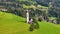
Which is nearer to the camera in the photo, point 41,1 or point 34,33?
point 34,33

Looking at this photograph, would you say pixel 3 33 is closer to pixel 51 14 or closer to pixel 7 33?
pixel 7 33

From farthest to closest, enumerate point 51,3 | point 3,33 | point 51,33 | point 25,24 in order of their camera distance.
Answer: point 51,3
point 25,24
point 51,33
point 3,33

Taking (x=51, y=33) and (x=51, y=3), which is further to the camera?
(x=51, y=3)

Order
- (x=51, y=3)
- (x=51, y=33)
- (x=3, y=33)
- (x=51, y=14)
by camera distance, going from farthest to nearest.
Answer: (x=51, y=3) → (x=51, y=14) → (x=51, y=33) → (x=3, y=33)

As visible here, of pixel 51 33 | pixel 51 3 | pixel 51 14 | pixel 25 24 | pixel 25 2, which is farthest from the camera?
pixel 51 3

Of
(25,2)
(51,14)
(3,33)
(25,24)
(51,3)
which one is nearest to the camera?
(3,33)

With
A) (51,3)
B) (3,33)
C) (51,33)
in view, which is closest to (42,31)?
(51,33)

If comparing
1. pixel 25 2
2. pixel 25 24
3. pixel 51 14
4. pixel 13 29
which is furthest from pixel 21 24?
pixel 25 2

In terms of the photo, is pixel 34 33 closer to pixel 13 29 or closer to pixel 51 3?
pixel 13 29
